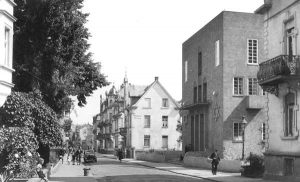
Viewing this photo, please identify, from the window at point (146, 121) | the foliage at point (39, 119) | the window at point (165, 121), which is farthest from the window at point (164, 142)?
the foliage at point (39, 119)

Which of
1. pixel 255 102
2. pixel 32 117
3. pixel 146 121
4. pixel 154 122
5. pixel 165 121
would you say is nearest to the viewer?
pixel 32 117

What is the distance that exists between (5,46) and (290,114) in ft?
48.1

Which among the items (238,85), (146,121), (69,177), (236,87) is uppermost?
(238,85)

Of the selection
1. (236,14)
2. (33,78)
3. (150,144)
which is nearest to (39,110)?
(33,78)

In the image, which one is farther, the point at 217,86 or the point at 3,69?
the point at 217,86

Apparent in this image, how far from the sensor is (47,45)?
28.2m

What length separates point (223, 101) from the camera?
129 feet

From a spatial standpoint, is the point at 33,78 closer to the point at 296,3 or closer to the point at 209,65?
the point at 296,3

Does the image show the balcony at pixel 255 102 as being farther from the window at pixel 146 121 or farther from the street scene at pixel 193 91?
the window at pixel 146 121

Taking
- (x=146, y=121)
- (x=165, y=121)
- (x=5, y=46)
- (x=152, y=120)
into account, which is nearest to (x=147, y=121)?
(x=146, y=121)

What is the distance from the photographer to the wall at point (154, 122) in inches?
2921

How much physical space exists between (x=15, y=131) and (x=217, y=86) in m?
24.1

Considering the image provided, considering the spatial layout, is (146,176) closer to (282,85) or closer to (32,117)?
(32,117)

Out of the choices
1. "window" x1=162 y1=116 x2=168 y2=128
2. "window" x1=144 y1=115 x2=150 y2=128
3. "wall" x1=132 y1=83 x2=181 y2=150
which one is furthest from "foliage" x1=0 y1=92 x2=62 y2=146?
"window" x1=162 y1=116 x2=168 y2=128
